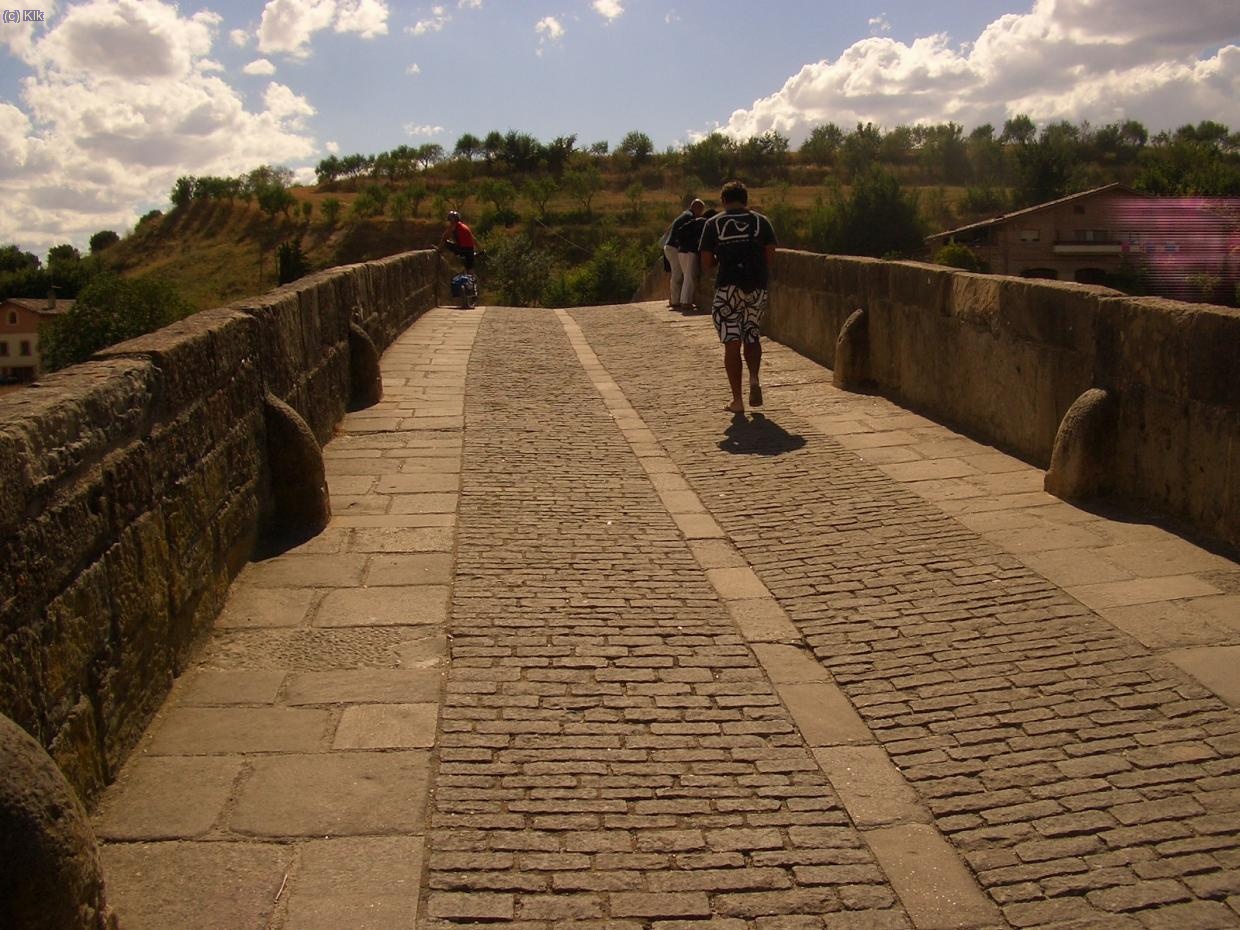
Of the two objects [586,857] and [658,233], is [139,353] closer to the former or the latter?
[586,857]

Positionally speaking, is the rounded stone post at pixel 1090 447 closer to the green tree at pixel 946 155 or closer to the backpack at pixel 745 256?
the backpack at pixel 745 256

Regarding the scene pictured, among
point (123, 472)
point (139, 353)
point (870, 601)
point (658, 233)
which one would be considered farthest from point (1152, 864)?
point (658, 233)

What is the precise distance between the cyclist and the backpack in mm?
12110

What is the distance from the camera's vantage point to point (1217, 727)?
12.7 feet

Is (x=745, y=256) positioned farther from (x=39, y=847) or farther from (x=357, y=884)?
(x=39, y=847)

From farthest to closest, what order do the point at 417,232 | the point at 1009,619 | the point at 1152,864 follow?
1. the point at 417,232
2. the point at 1009,619
3. the point at 1152,864

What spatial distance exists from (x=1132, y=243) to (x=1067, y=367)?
9988mm

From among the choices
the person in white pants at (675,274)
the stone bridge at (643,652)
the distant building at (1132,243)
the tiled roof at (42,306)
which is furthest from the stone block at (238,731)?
the tiled roof at (42,306)

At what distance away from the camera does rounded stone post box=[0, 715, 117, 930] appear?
2.46 m

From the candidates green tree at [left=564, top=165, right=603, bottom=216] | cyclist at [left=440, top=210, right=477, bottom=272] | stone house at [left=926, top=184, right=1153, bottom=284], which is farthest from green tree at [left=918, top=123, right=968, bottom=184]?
cyclist at [left=440, top=210, right=477, bottom=272]

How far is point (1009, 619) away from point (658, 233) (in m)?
64.5

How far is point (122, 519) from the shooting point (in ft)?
13.0

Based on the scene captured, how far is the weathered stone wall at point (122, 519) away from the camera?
317 centimetres

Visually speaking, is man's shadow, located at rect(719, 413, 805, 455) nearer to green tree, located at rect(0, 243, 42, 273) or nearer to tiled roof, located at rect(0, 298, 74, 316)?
tiled roof, located at rect(0, 298, 74, 316)
